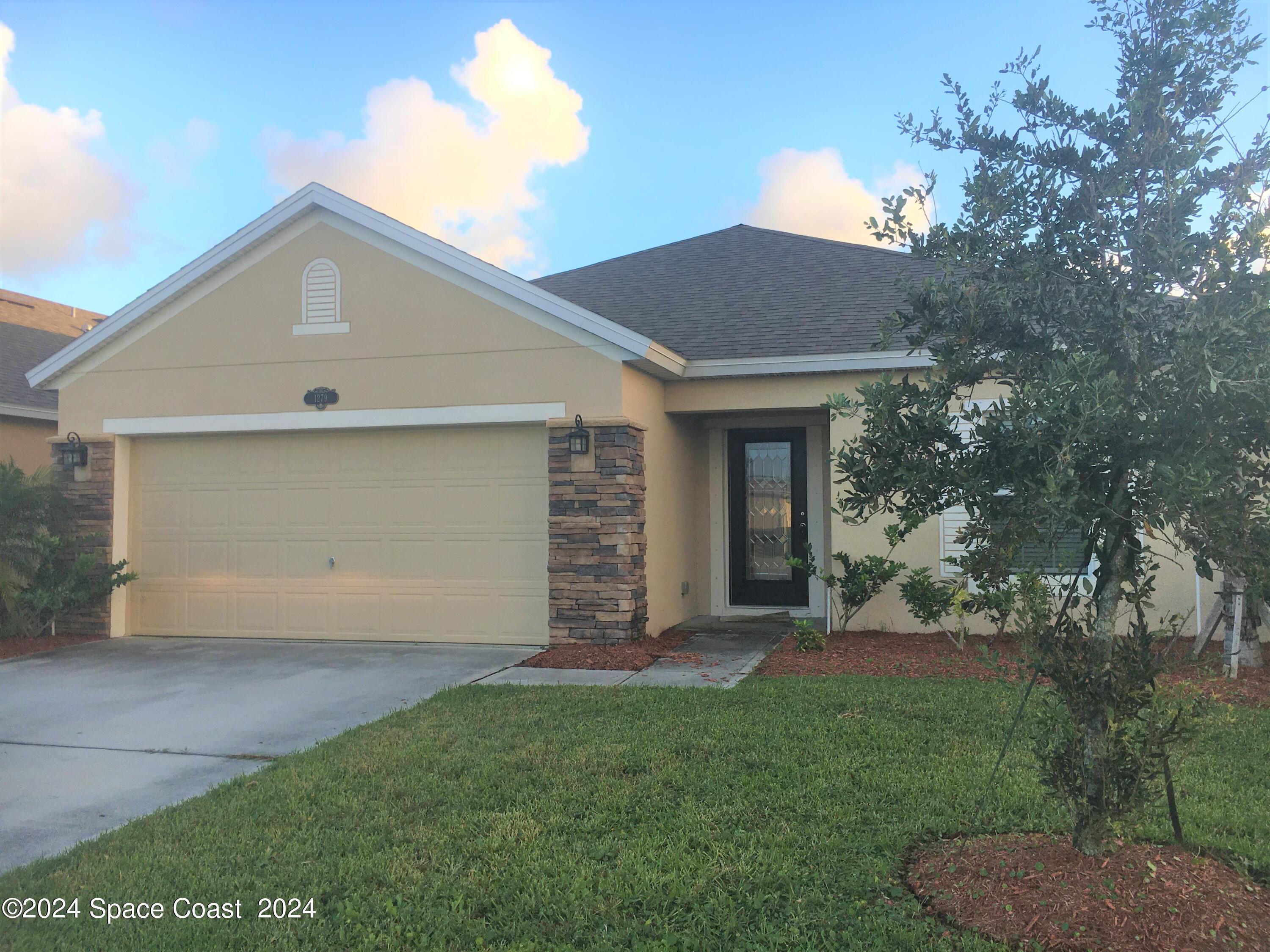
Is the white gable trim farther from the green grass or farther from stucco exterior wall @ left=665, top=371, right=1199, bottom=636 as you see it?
the green grass

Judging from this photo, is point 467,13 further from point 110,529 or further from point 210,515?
point 110,529

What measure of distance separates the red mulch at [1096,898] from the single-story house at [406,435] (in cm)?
560

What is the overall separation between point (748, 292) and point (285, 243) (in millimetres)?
5766

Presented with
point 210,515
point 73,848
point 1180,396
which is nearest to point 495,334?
point 210,515

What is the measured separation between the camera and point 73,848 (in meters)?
4.24

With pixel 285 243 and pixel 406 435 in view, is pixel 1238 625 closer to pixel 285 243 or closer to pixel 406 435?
pixel 406 435

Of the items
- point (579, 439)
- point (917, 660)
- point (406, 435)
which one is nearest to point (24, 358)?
point (406, 435)

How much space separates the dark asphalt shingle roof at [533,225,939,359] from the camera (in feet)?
34.5

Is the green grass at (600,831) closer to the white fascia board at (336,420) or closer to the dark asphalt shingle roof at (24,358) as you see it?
the white fascia board at (336,420)

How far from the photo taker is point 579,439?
9.18 metres

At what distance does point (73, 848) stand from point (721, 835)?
2.98 meters

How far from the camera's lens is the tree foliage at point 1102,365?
3.07 meters

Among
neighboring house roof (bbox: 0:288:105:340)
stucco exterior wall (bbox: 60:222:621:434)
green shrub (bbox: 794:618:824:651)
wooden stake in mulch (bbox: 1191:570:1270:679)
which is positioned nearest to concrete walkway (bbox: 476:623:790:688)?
green shrub (bbox: 794:618:824:651)

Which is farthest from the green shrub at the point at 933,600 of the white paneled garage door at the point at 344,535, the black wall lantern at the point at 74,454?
the black wall lantern at the point at 74,454
